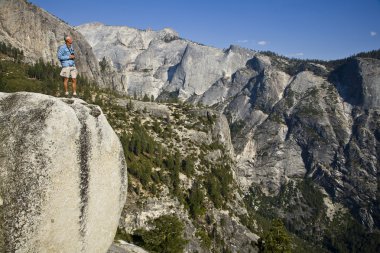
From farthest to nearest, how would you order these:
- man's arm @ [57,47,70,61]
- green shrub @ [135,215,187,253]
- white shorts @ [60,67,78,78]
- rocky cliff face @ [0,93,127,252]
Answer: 1. green shrub @ [135,215,187,253]
2. white shorts @ [60,67,78,78]
3. man's arm @ [57,47,70,61]
4. rocky cliff face @ [0,93,127,252]

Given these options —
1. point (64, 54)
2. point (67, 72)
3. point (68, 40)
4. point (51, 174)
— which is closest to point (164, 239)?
point (67, 72)

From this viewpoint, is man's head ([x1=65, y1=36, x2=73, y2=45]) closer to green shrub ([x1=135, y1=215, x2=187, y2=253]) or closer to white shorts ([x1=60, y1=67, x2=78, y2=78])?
white shorts ([x1=60, y1=67, x2=78, y2=78])

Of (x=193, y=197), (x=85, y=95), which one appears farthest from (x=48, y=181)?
(x=85, y=95)

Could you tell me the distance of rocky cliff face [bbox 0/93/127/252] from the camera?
18219mm

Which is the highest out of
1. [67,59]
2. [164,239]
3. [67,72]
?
[67,59]

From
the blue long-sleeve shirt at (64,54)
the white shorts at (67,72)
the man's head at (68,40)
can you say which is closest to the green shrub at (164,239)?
the white shorts at (67,72)

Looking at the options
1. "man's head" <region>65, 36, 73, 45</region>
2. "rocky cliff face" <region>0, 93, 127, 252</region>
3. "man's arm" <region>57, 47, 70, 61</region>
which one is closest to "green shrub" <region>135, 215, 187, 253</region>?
"rocky cliff face" <region>0, 93, 127, 252</region>

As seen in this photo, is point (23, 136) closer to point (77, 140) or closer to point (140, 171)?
point (77, 140)

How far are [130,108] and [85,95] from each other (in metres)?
24.4

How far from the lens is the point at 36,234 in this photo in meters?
18.5

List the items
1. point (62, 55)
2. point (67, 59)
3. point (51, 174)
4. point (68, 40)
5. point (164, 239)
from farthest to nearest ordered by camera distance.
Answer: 1. point (164, 239)
2. point (67, 59)
3. point (62, 55)
4. point (68, 40)
5. point (51, 174)

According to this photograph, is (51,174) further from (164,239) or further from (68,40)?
(164,239)

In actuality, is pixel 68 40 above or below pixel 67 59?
above

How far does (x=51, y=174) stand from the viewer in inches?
745
